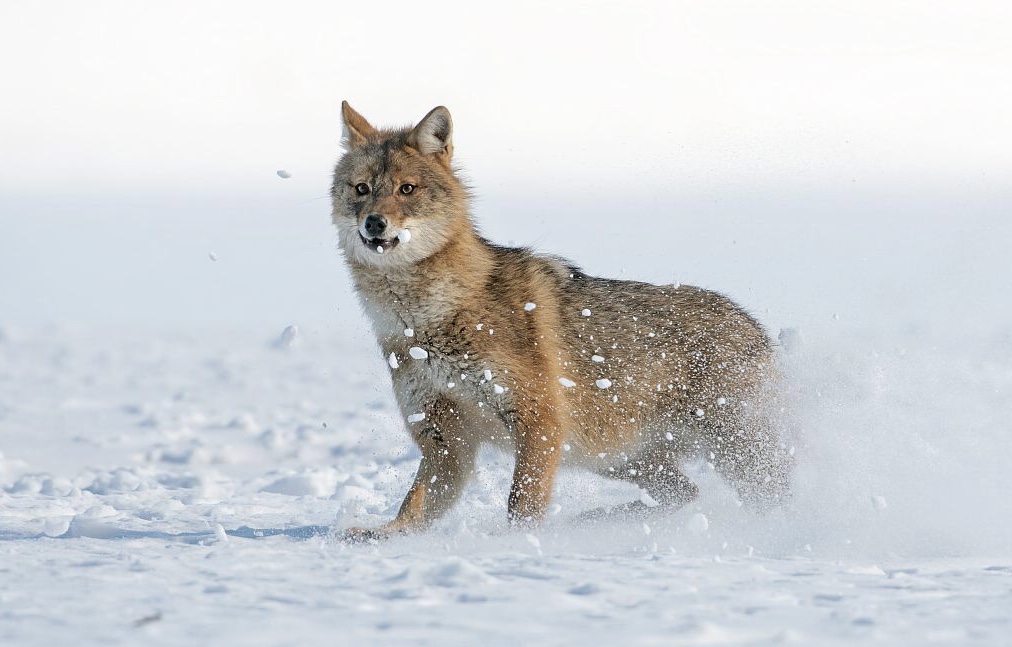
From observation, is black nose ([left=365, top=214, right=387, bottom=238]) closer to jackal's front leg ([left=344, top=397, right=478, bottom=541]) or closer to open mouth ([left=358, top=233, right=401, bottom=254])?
open mouth ([left=358, top=233, right=401, bottom=254])

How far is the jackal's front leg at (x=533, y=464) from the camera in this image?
6262mm

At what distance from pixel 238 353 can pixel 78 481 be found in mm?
21074

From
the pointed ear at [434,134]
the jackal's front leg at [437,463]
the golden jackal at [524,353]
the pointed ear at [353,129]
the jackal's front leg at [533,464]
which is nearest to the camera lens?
the jackal's front leg at [533,464]

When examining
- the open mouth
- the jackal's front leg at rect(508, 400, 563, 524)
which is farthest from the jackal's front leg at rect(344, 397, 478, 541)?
the open mouth

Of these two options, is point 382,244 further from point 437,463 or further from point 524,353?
point 437,463

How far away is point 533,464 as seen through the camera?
20.6ft

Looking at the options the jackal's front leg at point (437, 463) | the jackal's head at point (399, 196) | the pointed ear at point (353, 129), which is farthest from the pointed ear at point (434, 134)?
the jackal's front leg at point (437, 463)

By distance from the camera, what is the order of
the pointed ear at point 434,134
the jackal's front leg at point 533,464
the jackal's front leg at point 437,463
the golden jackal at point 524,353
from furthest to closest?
the pointed ear at point 434,134 < the jackal's front leg at point 437,463 < the golden jackal at point 524,353 < the jackal's front leg at point 533,464

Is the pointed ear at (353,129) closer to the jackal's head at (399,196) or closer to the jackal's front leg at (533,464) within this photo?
the jackal's head at (399,196)

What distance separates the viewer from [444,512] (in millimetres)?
7035

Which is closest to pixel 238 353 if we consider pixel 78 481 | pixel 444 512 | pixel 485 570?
pixel 78 481

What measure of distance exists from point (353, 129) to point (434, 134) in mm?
608

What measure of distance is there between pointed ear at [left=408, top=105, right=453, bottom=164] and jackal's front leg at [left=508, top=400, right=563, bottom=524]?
194 cm

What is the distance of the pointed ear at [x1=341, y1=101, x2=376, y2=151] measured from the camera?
7.20m
